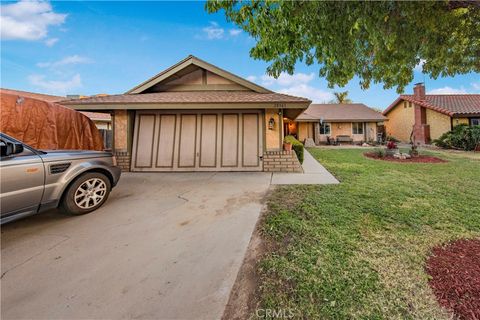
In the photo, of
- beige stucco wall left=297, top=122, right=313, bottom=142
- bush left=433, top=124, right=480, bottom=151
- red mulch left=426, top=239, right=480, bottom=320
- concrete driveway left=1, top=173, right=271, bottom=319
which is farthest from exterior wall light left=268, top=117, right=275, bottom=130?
bush left=433, top=124, right=480, bottom=151

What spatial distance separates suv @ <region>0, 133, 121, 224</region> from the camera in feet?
9.10

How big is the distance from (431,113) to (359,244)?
22.6 metres

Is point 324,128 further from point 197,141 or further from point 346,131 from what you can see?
point 197,141

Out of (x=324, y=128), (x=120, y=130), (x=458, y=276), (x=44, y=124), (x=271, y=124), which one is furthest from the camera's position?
(x=324, y=128)

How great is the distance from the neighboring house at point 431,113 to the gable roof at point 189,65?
1796 centimetres

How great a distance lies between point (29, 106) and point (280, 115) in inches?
333

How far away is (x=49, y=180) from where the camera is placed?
3178 millimetres

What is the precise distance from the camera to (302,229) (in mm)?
2998

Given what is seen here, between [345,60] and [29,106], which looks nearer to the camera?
[345,60]

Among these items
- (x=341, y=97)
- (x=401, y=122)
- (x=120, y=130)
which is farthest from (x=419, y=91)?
(x=120, y=130)

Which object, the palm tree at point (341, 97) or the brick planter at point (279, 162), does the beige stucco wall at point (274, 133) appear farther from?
the palm tree at point (341, 97)

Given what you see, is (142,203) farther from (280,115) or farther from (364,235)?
(280,115)

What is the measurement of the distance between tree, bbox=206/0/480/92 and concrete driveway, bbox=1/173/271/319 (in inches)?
116

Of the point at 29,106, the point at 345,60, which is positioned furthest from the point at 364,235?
the point at 29,106
